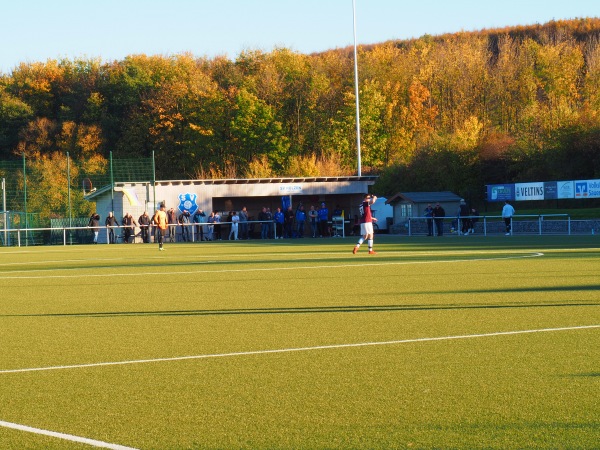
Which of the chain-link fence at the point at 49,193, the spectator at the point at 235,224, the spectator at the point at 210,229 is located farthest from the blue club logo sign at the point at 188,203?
the spectator at the point at 235,224

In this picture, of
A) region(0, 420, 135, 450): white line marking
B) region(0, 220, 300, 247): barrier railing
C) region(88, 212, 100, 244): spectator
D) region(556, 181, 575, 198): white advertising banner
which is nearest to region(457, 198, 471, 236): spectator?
region(556, 181, 575, 198): white advertising banner

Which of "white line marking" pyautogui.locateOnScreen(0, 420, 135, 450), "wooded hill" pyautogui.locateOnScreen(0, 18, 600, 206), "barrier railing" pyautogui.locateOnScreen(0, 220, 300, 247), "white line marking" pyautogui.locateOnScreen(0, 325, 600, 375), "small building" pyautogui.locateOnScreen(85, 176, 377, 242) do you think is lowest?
"white line marking" pyautogui.locateOnScreen(0, 420, 135, 450)

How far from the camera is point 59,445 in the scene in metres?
5.92

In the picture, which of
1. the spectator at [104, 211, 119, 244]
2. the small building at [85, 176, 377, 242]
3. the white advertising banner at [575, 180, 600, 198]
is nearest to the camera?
the white advertising banner at [575, 180, 600, 198]

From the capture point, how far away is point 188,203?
54781 millimetres

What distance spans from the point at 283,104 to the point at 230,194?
3460 centimetres

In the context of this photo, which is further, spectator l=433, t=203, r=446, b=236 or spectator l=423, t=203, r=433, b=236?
spectator l=423, t=203, r=433, b=236

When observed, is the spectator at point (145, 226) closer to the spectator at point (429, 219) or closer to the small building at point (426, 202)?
the small building at point (426, 202)

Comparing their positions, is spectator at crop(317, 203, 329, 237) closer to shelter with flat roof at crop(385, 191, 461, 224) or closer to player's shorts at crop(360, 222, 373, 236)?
shelter with flat roof at crop(385, 191, 461, 224)

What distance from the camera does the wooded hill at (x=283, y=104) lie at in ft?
277

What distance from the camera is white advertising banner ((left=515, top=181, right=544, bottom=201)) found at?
48719 millimetres

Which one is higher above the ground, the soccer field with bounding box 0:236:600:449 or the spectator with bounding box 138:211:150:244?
the spectator with bounding box 138:211:150:244

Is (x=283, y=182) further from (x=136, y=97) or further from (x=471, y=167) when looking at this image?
(x=136, y=97)

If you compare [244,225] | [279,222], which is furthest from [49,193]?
[279,222]
